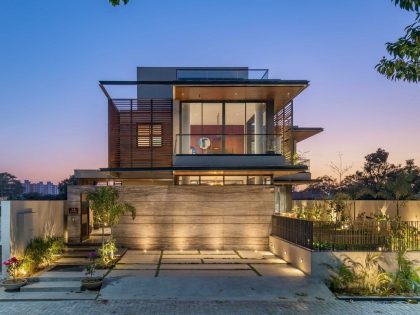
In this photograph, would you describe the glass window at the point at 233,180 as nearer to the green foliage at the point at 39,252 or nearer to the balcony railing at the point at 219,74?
the balcony railing at the point at 219,74

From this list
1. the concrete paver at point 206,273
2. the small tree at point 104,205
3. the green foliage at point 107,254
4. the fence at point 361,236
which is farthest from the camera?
the small tree at point 104,205

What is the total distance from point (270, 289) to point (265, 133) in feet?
32.4

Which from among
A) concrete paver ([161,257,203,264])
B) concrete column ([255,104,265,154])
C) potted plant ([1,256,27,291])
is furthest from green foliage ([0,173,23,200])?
potted plant ([1,256,27,291])

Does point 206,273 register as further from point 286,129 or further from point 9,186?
point 9,186

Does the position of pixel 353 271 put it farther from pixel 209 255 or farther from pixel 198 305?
pixel 209 255

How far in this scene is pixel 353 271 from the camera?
38.4 feet

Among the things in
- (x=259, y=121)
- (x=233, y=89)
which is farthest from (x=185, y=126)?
(x=259, y=121)

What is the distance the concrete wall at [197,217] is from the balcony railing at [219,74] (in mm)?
5942

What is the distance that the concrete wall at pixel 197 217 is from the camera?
17406mm

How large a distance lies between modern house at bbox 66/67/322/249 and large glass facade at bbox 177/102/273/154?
0.16 ft

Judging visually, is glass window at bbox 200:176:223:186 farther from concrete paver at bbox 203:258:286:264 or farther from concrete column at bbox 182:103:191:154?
concrete paver at bbox 203:258:286:264

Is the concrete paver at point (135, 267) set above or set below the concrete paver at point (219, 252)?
above

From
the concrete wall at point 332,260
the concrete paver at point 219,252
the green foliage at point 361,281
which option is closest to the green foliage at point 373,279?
the green foliage at point 361,281

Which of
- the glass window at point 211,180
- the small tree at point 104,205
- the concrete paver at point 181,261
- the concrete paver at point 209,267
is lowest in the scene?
the concrete paver at point 181,261
